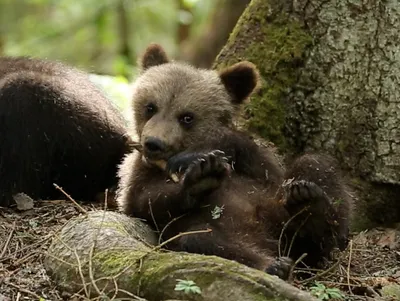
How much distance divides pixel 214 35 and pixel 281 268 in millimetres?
8227

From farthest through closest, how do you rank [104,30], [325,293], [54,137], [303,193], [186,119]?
[104,30]
[54,137]
[186,119]
[303,193]
[325,293]

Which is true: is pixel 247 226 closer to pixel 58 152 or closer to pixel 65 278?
pixel 65 278

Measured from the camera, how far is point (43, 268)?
4848mm

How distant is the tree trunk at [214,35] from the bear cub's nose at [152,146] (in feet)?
22.3

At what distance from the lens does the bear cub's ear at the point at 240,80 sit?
5984 mm

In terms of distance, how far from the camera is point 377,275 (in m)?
5.43

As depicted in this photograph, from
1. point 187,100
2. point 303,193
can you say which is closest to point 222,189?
point 303,193

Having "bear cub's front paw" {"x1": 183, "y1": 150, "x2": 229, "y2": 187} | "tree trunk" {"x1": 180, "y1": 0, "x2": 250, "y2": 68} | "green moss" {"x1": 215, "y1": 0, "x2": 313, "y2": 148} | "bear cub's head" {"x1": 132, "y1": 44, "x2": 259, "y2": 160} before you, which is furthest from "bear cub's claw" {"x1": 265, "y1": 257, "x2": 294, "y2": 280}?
"tree trunk" {"x1": 180, "y1": 0, "x2": 250, "y2": 68}

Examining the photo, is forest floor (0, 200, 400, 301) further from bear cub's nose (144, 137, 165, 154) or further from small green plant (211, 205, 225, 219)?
bear cub's nose (144, 137, 165, 154)

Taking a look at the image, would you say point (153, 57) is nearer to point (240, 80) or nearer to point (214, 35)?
point (240, 80)

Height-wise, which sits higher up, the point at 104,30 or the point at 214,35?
the point at 214,35

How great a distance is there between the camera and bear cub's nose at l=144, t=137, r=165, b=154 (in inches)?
212

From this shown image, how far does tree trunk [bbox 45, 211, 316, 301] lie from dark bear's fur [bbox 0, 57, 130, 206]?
1.59m

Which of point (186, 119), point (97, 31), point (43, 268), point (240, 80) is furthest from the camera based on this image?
point (97, 31)
